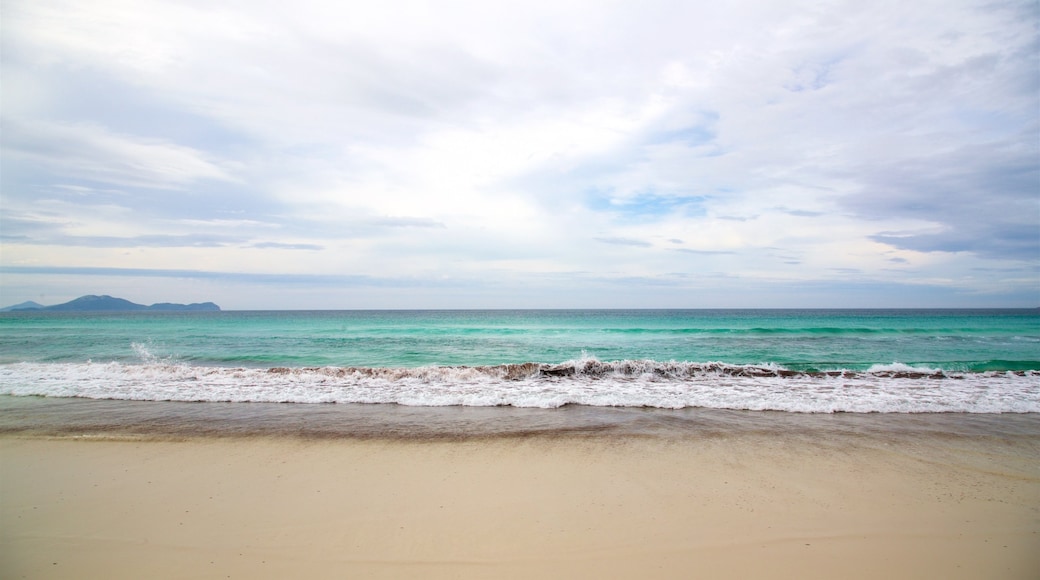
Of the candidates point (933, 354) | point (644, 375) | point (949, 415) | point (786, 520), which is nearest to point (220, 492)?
point (786, 520)

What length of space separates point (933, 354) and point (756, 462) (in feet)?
67.8

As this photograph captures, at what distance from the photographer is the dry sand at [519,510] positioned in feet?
12.8

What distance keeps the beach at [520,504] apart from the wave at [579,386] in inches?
93.7

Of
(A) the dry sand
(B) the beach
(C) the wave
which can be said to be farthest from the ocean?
(A) the dry sand

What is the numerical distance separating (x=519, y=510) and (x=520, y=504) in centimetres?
14

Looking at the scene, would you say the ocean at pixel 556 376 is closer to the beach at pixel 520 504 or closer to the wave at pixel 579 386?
the wave at pixel 579 386

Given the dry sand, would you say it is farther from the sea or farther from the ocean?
the ocean

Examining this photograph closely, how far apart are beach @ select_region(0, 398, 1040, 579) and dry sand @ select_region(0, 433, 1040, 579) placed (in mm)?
24

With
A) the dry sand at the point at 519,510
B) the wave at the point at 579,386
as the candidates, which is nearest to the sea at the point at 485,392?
the wave at the point at 579,386

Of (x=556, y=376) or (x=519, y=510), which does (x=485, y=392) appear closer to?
(x=556, y=376)

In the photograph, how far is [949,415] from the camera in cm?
915

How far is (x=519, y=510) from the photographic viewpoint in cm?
480

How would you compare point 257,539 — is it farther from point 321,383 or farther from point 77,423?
point 321,383

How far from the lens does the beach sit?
3.92 metres
